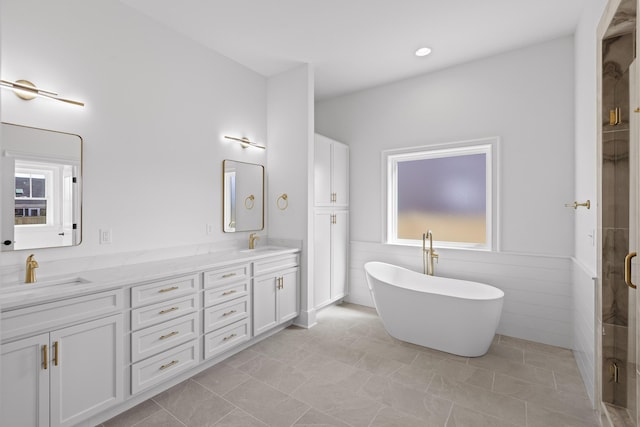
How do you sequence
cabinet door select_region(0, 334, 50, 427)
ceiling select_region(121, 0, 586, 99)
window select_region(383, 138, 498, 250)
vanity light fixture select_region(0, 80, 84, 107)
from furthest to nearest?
window select_region(383, 138, 498, 250)
ceiling select_region(121, 0, 586, 99)
vanity light fixture select_region(0, 80, 84, 107)
cabinet door select_region(0, 334, 50, 427)

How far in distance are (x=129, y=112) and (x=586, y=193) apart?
364 centimetres

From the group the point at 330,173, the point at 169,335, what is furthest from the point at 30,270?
the point at 330,173

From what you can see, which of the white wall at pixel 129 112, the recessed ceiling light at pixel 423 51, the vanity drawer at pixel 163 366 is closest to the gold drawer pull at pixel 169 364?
the vanity drawer at pixel 163 366

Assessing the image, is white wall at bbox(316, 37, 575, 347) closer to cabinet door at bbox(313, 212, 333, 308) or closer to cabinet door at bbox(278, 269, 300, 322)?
cabinet door at bbox(313, 212, 333, 308)

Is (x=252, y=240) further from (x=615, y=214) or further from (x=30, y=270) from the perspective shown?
(x=615, y=214)

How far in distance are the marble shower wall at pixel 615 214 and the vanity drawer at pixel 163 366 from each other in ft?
8.99

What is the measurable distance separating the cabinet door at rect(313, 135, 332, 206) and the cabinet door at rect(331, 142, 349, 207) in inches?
4.4

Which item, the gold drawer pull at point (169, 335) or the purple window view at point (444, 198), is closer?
the gold drawer pull at point (169, 335)

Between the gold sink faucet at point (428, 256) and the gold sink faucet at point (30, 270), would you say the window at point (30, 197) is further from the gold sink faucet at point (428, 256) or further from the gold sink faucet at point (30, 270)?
the gold sink faucet at point (428, 256)

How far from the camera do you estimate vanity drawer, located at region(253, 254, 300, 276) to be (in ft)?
9.74

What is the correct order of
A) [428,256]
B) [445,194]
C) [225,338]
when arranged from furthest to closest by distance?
[445,194], [428,256], [225,338]

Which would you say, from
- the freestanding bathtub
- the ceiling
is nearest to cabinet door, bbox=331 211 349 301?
the freestanding bathtub

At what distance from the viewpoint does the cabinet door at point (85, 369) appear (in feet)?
5.49

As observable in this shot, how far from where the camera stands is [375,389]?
226 centimetres
